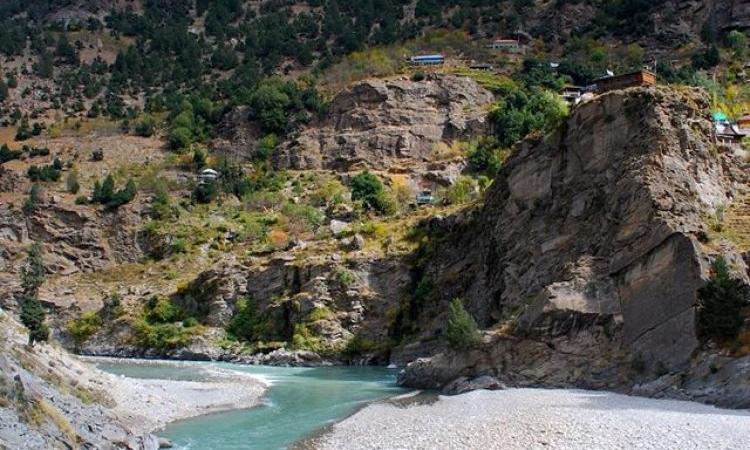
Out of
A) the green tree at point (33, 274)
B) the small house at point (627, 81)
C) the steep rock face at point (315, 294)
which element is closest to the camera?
the small house at point (627, 81)

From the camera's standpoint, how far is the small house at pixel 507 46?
116 metres

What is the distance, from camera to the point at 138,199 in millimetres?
90250

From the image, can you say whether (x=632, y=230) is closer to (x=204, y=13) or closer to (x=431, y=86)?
(x=431, y=86)

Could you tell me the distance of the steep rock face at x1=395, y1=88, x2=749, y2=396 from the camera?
1518 inches

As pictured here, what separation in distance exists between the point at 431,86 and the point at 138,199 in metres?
35.5

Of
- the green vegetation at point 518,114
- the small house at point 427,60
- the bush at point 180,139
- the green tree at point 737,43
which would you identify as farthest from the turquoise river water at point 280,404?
the green tree at point 737,43

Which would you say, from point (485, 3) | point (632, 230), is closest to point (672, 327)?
point (632, 230)

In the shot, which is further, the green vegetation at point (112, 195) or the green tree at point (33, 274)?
the green vegetation at point (112, 195)

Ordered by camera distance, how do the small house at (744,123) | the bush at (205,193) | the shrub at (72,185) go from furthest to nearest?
the bush at (205,193), the shrub at (72,185), the small house at (744,123)

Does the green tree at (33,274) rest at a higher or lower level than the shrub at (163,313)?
higher

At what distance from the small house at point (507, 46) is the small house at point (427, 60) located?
925 cm

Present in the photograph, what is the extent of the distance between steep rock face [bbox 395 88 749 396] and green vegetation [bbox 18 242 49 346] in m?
19.1

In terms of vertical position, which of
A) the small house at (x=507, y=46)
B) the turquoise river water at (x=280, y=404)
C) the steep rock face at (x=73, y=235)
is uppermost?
the small house at (x=507, y=46)

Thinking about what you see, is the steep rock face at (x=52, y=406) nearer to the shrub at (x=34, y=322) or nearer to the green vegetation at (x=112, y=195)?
the shrub at (x=34, y=322)
